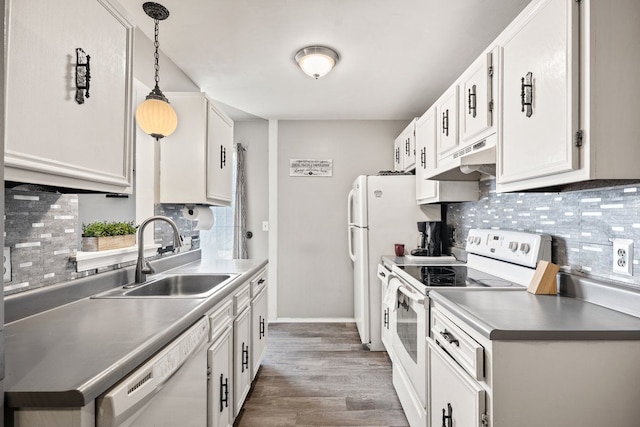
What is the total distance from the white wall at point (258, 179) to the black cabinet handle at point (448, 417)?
9.74 feet

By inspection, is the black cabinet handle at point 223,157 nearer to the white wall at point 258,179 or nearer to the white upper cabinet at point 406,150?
the white wall at point 258,179

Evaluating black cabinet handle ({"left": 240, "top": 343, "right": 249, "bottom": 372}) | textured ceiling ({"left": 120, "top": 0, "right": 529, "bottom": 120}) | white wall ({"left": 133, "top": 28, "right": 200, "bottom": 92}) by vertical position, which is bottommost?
black cabinet handle ({"left": 240, "top": 343, "right": 249, "bottom": 372})

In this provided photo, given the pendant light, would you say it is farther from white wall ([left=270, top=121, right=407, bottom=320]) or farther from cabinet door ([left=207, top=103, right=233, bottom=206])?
white wall ([left=270, top=121, right=407, bottom=320])

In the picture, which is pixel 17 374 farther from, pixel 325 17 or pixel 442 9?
pixel 442 9

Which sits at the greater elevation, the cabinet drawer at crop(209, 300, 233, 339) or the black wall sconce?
the black wall sconce

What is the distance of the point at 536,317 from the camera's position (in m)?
1.18

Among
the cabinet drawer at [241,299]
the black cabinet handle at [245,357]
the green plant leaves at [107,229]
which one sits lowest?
the black cabinet handle at [245,357]

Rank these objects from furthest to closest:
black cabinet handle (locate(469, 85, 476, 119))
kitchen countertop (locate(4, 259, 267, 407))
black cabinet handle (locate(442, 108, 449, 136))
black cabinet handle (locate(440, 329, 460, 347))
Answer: black cabinet handle (locate(442, 108, 449, 136)), black cabinet handle (locate(469, 85, 476, 119)), black cabinet handle (locate(440, 329, 460, 347)), kitchen countertop (locate(4, 259, 267, 407))

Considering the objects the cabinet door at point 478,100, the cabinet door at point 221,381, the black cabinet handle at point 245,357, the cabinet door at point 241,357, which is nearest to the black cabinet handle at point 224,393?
the cabinet door at point 221,381

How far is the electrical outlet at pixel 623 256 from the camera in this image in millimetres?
1225

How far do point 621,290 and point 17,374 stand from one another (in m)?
1.82

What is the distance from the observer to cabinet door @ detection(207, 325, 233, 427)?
4.81 ft

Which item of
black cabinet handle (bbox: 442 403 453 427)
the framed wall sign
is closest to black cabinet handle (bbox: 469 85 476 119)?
black cabinet handle (bbox: 442 403 453 427)

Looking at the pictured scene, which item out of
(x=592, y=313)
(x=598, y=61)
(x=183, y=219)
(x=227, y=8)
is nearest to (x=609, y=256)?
(x=592, y=313)
